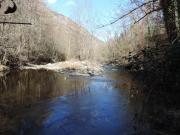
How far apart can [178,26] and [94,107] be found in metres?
4.66

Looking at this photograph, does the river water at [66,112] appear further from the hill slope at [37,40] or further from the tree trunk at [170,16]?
the hill slope at [37,40]

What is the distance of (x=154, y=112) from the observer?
10023mm

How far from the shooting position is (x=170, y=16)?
11555mm

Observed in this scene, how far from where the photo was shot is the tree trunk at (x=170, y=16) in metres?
11.1

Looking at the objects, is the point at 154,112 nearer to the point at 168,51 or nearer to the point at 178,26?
the point at 168,51

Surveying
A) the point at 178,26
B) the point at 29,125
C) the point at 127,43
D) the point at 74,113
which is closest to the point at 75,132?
the point at 29,125

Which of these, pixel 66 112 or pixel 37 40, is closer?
pixel 66 112

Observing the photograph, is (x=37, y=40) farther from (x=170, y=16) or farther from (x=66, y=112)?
(x=170, y=16)

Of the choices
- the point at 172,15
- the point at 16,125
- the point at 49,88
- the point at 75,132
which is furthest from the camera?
the point at 49,88

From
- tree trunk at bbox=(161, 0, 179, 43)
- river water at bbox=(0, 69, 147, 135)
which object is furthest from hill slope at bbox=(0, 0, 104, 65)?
tree trunk at bbox=(161, 0, 179, 43)

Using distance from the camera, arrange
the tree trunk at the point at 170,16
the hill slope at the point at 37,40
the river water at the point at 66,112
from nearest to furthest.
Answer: the river water at the point at 66,112 < the tree trunk at the point at 170,16 < the hill slope at the point at 37,40

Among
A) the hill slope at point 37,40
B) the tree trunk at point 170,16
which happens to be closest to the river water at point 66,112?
the tree trunk at point 170,16

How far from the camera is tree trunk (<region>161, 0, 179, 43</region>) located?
11110mm

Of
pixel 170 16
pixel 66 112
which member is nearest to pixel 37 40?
pixel 66 112
